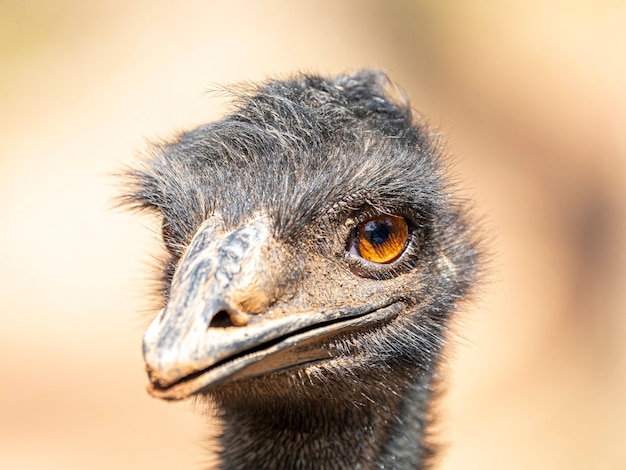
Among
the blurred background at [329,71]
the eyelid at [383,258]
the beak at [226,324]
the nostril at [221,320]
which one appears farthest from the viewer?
the blurred background at [329,71]

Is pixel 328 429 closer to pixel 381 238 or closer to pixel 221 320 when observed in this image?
pixel 381 238

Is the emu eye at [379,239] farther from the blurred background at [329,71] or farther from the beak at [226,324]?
the blurred background at [329,71]

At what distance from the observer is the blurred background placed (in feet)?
21.1

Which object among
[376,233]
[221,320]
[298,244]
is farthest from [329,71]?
[221,320]

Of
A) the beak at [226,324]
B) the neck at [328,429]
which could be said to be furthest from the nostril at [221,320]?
the neck at [328,429]

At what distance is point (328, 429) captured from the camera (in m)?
2.45

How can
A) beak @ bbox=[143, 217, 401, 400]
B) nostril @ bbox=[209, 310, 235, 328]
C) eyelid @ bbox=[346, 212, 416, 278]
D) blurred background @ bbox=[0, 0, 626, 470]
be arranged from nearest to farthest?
1. beak @ bbox=[143, 217, 401, 400]
2. nostril @ bbox=[209, 310, 235, 328]
3. eyelid @ bbox=[346, 212, 416, 278]
4. blurred background @ bbox=[0, 0, 626, 470]

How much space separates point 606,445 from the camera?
243 inches

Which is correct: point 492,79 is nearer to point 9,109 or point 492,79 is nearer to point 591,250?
point 591,250

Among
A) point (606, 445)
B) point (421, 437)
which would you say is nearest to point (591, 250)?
point (606, 445)

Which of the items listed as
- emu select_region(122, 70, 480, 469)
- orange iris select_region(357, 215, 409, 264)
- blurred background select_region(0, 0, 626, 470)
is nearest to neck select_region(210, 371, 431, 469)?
emu select_region(122, 70, 480, 469)

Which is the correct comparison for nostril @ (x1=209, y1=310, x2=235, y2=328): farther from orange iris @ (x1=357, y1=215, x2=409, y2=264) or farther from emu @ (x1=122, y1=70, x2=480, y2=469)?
orange iris @ (x1=357, y1=215, x2=409, y2=264)

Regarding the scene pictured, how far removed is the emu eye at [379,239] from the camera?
7.50 ft

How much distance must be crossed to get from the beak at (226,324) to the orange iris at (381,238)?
0.56ft
